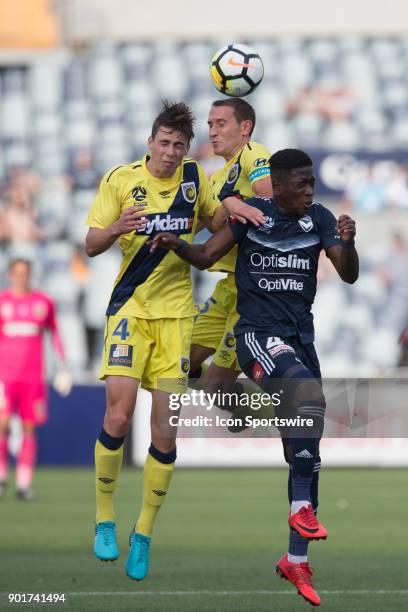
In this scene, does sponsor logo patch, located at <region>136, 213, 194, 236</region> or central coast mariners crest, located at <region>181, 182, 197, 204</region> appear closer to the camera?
sponsor logo patch, located at <region>136, 213, 194, 236</region>

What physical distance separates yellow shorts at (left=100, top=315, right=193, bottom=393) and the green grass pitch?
123 cm

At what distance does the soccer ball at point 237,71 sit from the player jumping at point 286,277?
3.37 feet

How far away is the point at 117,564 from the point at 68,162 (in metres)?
15.5

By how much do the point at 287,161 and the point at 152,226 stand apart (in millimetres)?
911

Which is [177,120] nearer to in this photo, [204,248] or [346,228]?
[204,248]

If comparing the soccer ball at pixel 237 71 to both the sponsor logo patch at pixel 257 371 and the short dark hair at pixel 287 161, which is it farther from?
the sponsor logo patch at pixel 257 371

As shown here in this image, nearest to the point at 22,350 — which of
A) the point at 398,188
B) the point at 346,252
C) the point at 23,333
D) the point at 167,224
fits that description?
the point at 23,333

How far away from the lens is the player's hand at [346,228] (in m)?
6.99

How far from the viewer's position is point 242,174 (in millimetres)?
7969

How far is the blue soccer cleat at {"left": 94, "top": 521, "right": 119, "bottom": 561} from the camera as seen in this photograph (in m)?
7.53

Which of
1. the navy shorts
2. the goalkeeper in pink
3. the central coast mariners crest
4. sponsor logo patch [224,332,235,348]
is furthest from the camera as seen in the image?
the goalkeeper in pink

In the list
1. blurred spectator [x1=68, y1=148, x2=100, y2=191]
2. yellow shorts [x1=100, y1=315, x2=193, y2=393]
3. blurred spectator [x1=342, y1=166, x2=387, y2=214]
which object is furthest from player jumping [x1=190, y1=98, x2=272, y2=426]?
blurred spectator [x1=68, y1=148, x2=100, y2=191]

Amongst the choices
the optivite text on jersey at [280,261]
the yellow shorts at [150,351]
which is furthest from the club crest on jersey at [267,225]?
the yellow shorts at [150,351]

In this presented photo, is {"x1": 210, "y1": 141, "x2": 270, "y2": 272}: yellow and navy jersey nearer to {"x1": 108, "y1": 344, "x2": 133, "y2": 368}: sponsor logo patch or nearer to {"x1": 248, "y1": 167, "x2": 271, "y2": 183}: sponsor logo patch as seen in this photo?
{"x1": 248, "y1": 167, "x2": 271, "y2": 183}: sponsor logo patch
